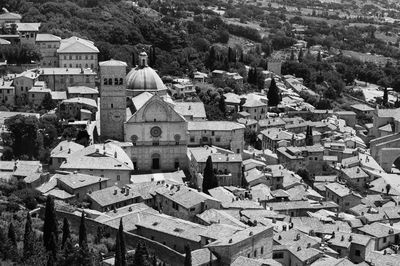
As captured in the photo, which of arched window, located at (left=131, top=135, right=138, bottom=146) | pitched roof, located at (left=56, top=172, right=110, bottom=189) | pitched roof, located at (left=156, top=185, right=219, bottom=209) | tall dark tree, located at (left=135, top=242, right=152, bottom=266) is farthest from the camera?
arched window, located at (left=131, top=135, right=138, bottom=146)

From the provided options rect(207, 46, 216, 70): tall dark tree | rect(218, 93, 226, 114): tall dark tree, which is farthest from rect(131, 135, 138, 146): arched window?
rect(207, 46, 216, 70): tall dark tree

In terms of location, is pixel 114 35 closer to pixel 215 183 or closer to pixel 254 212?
pixel 215 183

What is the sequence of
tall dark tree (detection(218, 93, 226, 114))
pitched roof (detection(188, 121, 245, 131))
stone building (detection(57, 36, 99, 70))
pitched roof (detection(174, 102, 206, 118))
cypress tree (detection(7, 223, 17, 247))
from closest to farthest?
cypress tree (detection(7, 223, 17, 247))
pitched roof (detection(188, 121, 245, 131))
pitched roof (detection(174, 102, 206, 118))
stone building (detection(57, 36, 99, 70))
tall dark tree (detection(218, 93, 226, 114))

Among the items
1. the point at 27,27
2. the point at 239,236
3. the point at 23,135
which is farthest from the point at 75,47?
the point at 239,236

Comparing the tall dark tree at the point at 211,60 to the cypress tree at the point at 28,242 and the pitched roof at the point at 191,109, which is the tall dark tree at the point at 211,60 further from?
the cypress tree at the point at 28,242

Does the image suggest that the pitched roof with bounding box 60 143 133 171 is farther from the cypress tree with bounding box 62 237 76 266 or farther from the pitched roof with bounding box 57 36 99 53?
the pitched roof with bounding box 57 36 99 53

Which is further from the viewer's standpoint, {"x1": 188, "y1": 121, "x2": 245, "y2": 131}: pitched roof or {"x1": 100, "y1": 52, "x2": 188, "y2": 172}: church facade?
{"x1": 188, "y1": 121, "x2": 245, "y2": 131}: pitched roof

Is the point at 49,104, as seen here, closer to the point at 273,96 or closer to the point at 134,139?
the point at 134,139

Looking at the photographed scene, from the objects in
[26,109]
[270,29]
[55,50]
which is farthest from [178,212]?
[270,29]
